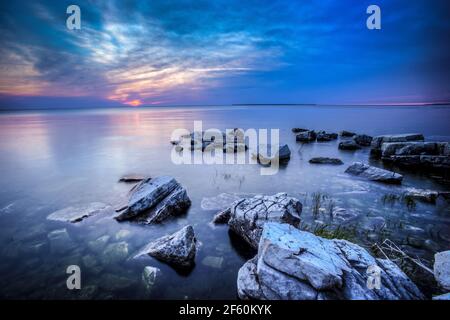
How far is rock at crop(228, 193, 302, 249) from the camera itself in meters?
5.67

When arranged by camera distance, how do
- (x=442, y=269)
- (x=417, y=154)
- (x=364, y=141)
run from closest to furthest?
1. (x=442, y=269)
2. (x=417, y=154)
3. (x=364, y=141)

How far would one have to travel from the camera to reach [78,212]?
7441mm

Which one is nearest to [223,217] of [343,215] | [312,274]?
[312,274]

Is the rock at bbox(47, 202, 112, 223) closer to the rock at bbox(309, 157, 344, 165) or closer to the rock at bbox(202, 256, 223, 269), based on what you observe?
the rock at bbox(202, 256, 223, 269)

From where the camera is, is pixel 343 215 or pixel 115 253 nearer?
pixel 115 253

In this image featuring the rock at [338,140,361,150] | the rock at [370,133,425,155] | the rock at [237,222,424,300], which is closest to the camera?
the rock at [237,222,424,300]

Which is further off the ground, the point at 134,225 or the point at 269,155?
the point at 269,155

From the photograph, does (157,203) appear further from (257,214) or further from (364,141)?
(364,141)

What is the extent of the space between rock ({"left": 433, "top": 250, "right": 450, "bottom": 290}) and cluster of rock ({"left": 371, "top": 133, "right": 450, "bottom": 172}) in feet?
34.5

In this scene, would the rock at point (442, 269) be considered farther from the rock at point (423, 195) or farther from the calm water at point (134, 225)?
the rock at point (423, 195)

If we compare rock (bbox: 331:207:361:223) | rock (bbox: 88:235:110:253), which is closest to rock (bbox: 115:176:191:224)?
rock (bbox: 88:235:110:253)

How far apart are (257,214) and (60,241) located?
17.2 feet

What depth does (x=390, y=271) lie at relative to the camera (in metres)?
3.96

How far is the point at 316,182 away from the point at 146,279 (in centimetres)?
875
